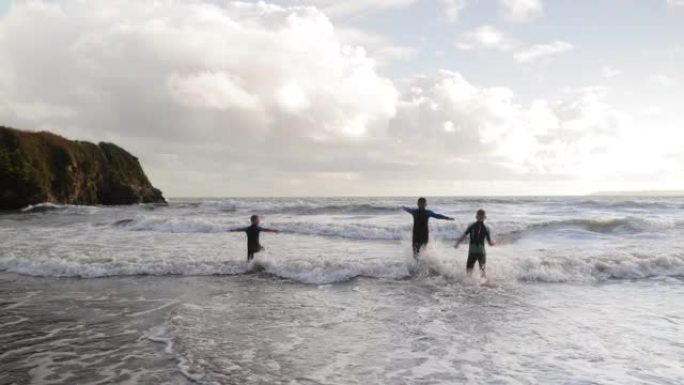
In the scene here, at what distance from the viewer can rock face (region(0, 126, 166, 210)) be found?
127ft

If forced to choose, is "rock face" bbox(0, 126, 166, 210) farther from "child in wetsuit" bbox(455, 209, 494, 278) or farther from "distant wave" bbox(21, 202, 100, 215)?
"child in wetsuit" bbox(455, 209, 494, 278)

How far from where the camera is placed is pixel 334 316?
9.12 m

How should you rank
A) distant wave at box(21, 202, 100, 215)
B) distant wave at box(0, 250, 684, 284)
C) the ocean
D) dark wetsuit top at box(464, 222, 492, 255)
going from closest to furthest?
the ocean
dark wetsuit top at box(464, 222, 492, 255)
distant wave at box(0, 250, 684, 284)
distant wave at box(21, 202, 100, 215)

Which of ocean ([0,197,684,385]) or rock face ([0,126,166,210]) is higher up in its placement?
rock face ([0,126,166,210])

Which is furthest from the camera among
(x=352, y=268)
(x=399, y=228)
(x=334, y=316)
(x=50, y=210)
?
(x=50, y=210)

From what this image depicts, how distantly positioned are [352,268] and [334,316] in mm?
4478

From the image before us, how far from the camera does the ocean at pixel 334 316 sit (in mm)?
6238

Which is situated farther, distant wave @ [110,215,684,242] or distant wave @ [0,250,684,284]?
distant wave @ [110,215,684,242]

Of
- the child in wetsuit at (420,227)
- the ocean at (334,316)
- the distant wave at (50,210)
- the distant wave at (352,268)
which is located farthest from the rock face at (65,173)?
the child in wetsuit at (420,227)

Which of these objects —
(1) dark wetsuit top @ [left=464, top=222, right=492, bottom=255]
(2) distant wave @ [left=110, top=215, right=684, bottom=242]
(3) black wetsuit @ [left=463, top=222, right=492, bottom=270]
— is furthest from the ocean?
(2) distant wave @ [left=110, top=215, right=684, bottom=242]

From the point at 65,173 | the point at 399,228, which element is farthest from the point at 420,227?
the point at 65,173

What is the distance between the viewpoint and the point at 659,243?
764 inches

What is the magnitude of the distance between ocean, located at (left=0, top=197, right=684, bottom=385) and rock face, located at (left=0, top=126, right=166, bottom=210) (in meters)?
23.5

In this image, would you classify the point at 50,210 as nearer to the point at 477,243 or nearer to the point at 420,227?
the point at 420,227
